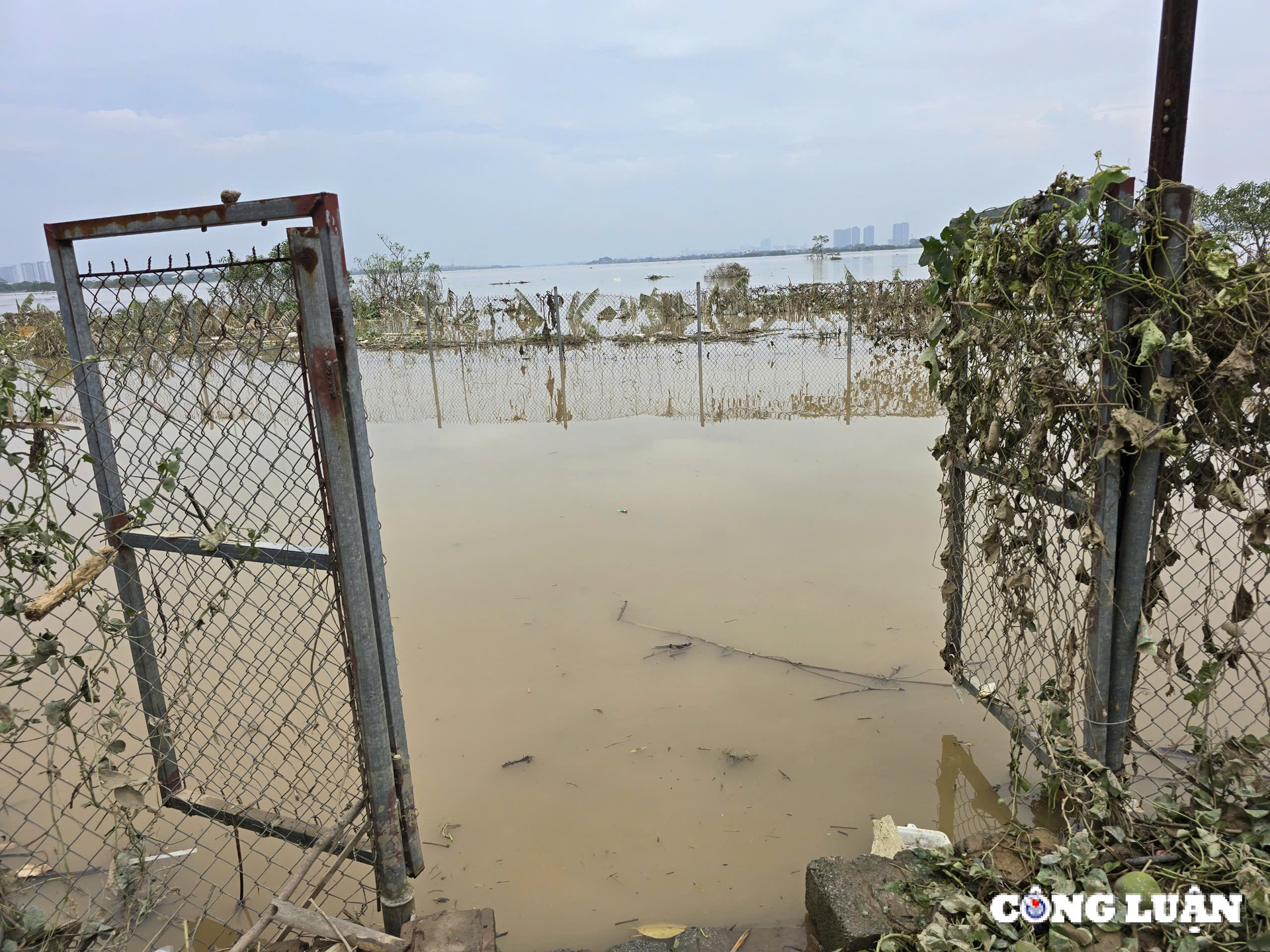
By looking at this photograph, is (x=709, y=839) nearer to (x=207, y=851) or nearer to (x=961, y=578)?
(x=961, y=578)

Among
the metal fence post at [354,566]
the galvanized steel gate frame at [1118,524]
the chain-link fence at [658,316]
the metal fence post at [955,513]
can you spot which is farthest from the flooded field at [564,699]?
the chain-link fence at [658,316]

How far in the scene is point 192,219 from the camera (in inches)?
86.9

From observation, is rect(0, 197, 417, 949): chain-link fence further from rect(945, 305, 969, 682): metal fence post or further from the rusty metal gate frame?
rect(945, 305, 969, 682): metal fence post

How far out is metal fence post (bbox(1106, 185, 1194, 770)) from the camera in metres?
2.26

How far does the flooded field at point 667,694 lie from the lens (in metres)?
2.97

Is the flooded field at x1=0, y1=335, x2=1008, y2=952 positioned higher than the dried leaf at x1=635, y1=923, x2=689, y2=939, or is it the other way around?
the flooded field at x1=0, y1=335, x2=1008, y2=952

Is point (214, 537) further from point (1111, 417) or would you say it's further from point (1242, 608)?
point (1242, 608)

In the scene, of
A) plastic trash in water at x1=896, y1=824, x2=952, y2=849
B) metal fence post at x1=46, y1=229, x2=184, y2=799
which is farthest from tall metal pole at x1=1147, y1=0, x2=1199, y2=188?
metal fence post at x1=46, y1=229, x2=184, y2=799

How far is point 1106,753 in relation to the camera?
2.69 metres

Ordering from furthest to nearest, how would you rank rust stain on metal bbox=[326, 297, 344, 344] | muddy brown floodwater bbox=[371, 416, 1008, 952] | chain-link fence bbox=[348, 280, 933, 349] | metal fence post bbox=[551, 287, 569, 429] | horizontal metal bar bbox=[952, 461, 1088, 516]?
chain-link fence bbox=[348, 280, 933, 349] → metal fence post bbox=[551, 287, 569, 429] → muddy brown floodwater bbox=[371, 416, 1008, 952] → horizontal metal bar bbox=[952, 461, 1088, 516] → rust stain on metal bbox=[326, 297, 344, 344]

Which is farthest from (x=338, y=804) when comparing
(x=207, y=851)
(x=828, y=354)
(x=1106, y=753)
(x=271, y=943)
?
(x=828, y=354)

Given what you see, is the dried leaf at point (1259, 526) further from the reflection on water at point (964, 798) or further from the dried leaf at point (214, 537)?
the dried leaf at point (214, 537)

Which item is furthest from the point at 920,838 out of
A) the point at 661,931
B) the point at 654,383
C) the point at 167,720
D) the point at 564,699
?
the point at 654,383

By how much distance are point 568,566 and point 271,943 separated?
337 cm
